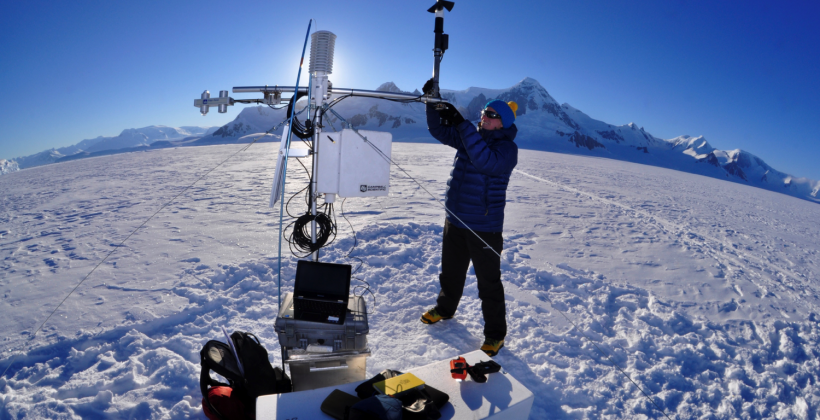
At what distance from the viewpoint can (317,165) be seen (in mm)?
2771

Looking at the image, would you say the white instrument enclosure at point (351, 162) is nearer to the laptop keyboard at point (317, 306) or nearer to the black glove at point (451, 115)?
the black glove at point (451, 115)

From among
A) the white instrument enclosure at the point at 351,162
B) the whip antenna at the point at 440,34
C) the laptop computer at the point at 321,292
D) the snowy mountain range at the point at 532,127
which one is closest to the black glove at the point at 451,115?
the whip antenna at the point at 440,34

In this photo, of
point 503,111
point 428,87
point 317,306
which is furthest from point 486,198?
point 317,306

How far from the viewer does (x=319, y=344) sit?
2.38 meters

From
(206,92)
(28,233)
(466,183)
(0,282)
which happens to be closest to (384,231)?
(466,183)

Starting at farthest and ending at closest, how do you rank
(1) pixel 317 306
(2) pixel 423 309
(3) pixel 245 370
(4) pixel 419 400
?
(2) pixel 423 309 < (1) pixel 317 306 < (3) pixel 245 370 < (4) pixel 419 400

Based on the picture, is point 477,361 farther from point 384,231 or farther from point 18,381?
point 384,231

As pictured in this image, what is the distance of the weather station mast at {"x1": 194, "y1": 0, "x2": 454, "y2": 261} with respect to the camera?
105 inches

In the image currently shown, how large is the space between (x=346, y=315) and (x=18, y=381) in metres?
2.25

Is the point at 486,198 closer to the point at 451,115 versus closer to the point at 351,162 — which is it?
the point at 451,115

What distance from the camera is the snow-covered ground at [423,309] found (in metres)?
2.61

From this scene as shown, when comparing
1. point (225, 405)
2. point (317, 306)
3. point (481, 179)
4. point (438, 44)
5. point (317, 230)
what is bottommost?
point (225, 405)

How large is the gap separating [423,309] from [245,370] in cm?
200

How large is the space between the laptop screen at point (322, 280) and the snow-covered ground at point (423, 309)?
0.81 m
